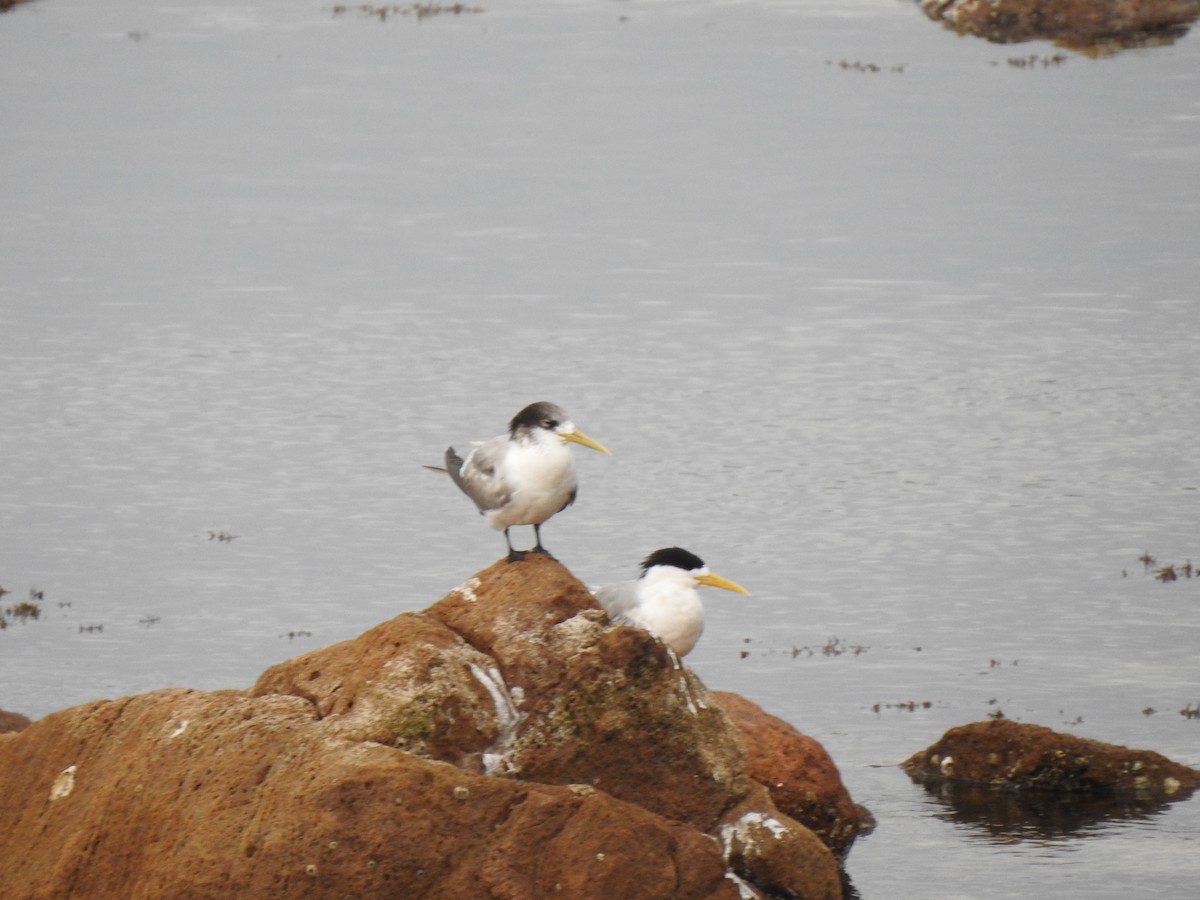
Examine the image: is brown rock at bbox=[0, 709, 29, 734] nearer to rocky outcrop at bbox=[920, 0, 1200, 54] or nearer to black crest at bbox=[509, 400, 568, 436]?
black crest at bbox=[509, 400, 568, 436]

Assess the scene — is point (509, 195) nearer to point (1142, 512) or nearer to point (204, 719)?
point (1142, 512)

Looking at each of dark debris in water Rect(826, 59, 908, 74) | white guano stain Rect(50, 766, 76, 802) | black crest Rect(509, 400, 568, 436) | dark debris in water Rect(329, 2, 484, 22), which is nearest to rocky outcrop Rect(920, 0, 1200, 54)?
dark debris in water Rect(826, 59, 908, 74)

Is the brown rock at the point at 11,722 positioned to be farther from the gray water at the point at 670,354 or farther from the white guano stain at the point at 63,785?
the white guano stain at the point at 63,785

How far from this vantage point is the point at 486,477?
1650 centimetres

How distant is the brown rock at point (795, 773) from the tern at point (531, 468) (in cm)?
337

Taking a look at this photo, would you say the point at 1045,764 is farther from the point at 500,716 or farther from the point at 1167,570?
the point at 1167,570

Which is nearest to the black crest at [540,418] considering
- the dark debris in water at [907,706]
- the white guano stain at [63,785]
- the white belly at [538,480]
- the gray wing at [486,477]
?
the white belly at [538,480]

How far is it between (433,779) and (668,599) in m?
3.13

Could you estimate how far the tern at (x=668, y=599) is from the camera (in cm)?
1705

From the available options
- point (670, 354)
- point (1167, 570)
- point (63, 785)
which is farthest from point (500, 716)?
point (670, 354)

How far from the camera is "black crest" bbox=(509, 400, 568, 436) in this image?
1598 cm

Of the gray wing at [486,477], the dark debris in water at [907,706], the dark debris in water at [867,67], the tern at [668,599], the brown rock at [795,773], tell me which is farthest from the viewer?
the dark debris in water at [867,67]

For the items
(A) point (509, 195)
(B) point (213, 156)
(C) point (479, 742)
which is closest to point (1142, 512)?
(C) point (479, 742)

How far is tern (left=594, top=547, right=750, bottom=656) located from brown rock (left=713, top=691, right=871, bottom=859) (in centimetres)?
181
